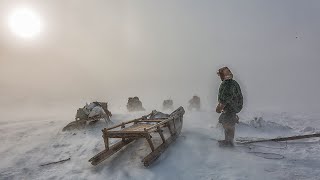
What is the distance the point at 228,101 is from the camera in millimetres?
9984

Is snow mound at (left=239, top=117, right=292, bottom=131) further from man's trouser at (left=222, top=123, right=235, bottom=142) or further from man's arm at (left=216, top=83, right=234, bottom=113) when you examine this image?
man's arm at (left=216, top=83, right=234, bottom=113)

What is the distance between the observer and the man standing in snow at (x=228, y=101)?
10.0 metres

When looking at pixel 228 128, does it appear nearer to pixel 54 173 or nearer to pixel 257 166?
pixel 257 166

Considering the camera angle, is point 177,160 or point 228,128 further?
point 228,128

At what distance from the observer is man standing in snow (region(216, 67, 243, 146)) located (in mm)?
10008

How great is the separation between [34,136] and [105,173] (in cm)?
674

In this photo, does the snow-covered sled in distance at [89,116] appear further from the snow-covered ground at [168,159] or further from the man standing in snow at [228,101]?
the man standing in snow at [228,101]

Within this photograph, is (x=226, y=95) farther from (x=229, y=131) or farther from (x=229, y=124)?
(x=229, y=131)

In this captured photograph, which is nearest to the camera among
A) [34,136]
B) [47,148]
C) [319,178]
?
[319,178]

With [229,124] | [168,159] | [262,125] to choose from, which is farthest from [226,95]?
[262,125]

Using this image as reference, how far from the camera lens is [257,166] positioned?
796cm

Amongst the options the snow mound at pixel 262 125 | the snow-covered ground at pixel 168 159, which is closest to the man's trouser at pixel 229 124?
the snow-covered ground at pixel 168 159

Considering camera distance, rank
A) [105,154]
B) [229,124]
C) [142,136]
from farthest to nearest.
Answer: [229,124]
[105,154]
[142,136]

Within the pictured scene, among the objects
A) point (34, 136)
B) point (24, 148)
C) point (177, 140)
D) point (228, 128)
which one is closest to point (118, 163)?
point (177, 140)
